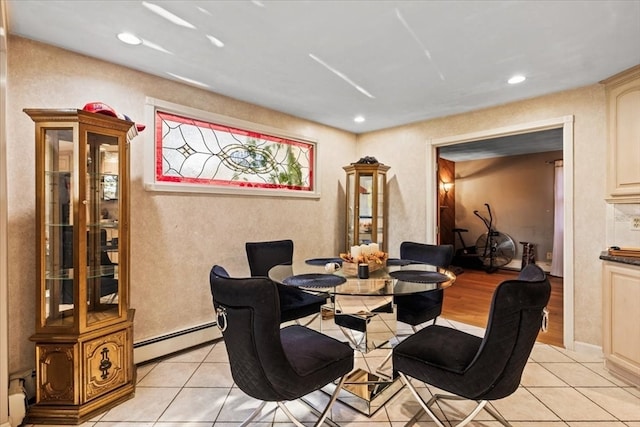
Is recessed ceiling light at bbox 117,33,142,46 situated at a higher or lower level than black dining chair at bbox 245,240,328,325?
higher

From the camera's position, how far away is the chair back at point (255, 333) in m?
1.34

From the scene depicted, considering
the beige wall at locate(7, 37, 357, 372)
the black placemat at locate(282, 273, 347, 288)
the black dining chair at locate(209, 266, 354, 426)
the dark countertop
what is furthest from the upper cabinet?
the beige wall at locate(7, 37, 357, 372)

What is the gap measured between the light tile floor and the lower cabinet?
13 cm

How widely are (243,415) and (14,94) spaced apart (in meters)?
2.55

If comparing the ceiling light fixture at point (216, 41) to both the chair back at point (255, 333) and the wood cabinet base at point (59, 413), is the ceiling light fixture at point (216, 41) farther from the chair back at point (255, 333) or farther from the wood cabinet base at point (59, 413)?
the wood cabinet base at point (59, 413)

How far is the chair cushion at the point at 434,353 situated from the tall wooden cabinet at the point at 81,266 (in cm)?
184

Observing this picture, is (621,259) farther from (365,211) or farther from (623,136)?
(365,211)

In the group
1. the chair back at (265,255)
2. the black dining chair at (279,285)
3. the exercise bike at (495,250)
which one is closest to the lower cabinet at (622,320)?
the black dining chair at (279,285)

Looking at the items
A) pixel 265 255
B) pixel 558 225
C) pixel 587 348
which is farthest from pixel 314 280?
pixel 558 225

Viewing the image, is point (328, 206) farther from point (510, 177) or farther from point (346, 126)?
point (510, 177)

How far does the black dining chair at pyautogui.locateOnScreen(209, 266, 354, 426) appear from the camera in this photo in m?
1.34

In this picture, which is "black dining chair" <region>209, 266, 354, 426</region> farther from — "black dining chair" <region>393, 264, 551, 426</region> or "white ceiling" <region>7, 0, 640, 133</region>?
"white ceiling" <region>7, 0, 640, 133</region>

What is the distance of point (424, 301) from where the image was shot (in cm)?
256

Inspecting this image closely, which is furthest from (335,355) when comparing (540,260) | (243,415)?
(540,260)
